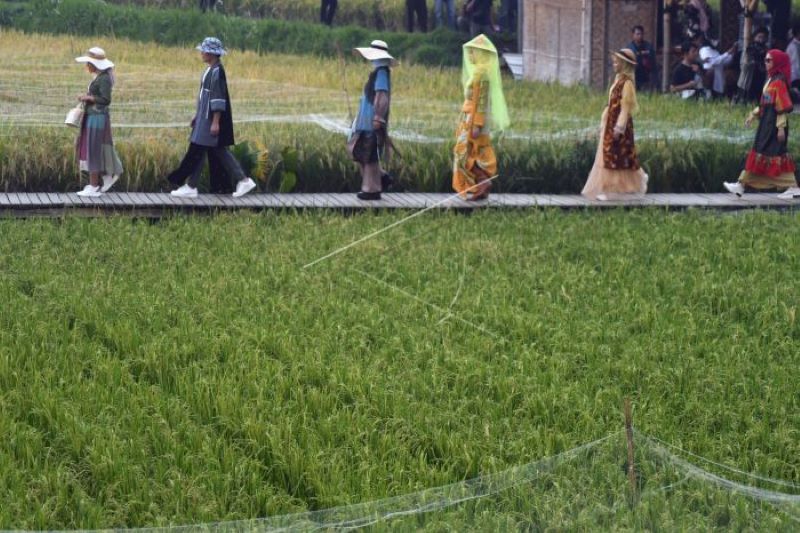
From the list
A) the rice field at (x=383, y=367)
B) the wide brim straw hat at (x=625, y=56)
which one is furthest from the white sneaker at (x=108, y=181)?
the wide brim straw hat at (x=625, y=56)

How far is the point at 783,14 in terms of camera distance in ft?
71.1

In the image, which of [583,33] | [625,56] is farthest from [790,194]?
[583,33]

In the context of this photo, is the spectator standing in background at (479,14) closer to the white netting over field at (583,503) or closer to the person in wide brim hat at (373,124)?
the person in wide brim hat at (373,124)

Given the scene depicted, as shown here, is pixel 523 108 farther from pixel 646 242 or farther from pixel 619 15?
pixel 646 242

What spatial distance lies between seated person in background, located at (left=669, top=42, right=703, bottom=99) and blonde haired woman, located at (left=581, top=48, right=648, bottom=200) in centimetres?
716

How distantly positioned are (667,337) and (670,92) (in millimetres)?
11982

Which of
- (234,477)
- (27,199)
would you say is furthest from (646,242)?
(234,477)

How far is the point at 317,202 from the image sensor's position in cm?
1217

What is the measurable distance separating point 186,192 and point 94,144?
0.80 metres

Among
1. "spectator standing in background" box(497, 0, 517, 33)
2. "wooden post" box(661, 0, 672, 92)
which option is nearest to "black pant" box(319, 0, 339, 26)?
"spectator standing in background" box(497, 0, 517, 33)

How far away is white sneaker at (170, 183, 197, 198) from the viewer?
1223 cm

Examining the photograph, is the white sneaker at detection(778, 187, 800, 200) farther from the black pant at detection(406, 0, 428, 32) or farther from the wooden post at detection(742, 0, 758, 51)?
the black pant at detection(406, 0, 428, 32)

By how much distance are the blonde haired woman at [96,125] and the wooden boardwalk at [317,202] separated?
236 mm

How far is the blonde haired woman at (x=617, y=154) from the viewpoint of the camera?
1275 cm
